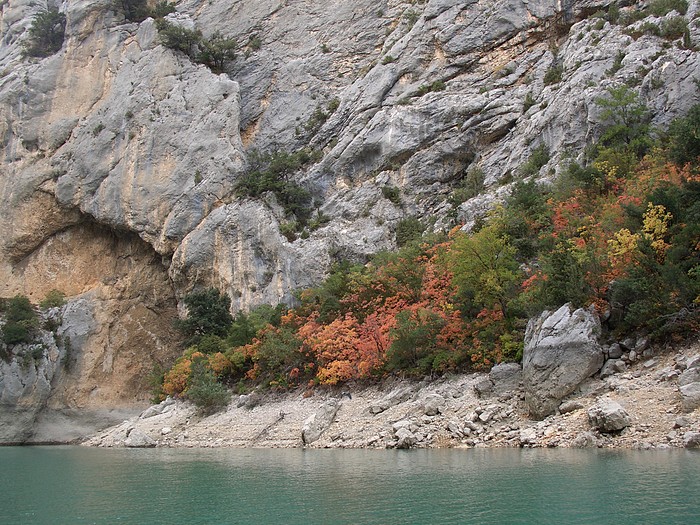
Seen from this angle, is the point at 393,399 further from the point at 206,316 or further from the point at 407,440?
the point at 206,316

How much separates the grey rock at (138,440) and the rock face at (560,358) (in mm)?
20336

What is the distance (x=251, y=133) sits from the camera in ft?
172

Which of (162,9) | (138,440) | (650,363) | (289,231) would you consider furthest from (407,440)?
(162,9)

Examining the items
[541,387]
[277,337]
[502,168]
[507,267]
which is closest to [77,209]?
[277,337]

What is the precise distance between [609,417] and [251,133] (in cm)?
4269

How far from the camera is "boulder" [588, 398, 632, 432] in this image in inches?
612

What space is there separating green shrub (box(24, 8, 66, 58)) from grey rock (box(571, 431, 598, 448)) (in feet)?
203

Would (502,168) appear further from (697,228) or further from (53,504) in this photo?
(53,504)

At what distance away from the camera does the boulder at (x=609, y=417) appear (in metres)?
15.6

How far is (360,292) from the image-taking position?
32344 millimetres

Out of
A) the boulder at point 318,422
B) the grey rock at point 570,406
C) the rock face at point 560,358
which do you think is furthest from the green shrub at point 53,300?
the grey rock at point 570,406

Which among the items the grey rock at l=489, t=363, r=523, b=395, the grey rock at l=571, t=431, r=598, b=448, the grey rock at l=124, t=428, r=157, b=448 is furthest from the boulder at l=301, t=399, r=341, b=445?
the grey rock at l=571, t=431, r=598, b=448

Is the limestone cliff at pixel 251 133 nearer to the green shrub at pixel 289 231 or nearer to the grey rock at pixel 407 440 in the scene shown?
the green shrub at pixel 289 231

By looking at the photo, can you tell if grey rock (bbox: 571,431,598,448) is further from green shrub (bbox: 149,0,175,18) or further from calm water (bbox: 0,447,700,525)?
green shrub (bbox: 149,0,175,18)
